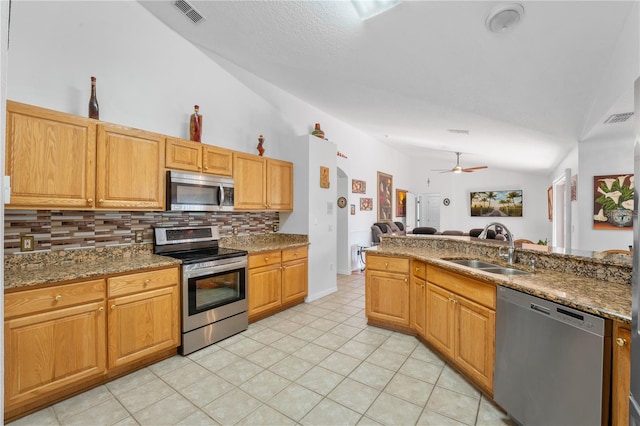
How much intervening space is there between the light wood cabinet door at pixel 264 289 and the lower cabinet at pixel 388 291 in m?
1.18

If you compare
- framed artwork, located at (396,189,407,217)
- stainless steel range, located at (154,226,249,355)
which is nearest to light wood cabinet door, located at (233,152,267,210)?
stainless steel range, located at (154,226,249,355)

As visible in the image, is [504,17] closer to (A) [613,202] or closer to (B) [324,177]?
(B) [324,177]

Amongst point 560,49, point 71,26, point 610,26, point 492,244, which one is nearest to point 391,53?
point 560,49

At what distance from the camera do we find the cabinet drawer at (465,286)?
6.79 feet

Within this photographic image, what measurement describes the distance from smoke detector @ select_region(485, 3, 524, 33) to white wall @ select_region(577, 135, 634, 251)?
2662mm

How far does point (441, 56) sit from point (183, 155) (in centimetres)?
270

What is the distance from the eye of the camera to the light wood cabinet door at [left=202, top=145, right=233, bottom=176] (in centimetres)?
336

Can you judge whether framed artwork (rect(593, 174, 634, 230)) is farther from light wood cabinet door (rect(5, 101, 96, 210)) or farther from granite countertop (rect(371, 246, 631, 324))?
light wood cabinet door (rect(5, 101, 96, 210))

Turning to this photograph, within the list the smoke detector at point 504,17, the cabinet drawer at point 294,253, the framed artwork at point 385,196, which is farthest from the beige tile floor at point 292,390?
the framed artwork at point 385,196

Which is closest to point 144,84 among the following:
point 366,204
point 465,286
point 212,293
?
point 212,293

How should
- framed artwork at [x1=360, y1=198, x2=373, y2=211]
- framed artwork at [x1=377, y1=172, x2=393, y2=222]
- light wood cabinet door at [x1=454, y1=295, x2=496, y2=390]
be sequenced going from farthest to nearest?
1. framed artwork at [x1=377, y1=172, x2=393, y2=222]
2. framed artwork at [x1=360, y1=198, x2=373, y2=211]
3. light wood cabinet door at [x1=454, y1=295, x2=496, y2=390]

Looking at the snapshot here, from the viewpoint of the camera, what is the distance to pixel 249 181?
152 inches

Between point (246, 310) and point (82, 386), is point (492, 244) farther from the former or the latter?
point (82, 386)

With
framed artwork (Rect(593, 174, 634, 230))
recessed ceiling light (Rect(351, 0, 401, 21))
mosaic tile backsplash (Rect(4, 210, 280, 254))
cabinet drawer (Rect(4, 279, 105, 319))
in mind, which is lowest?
cabinet drawer (Rect(4, 279, 105, 319))
